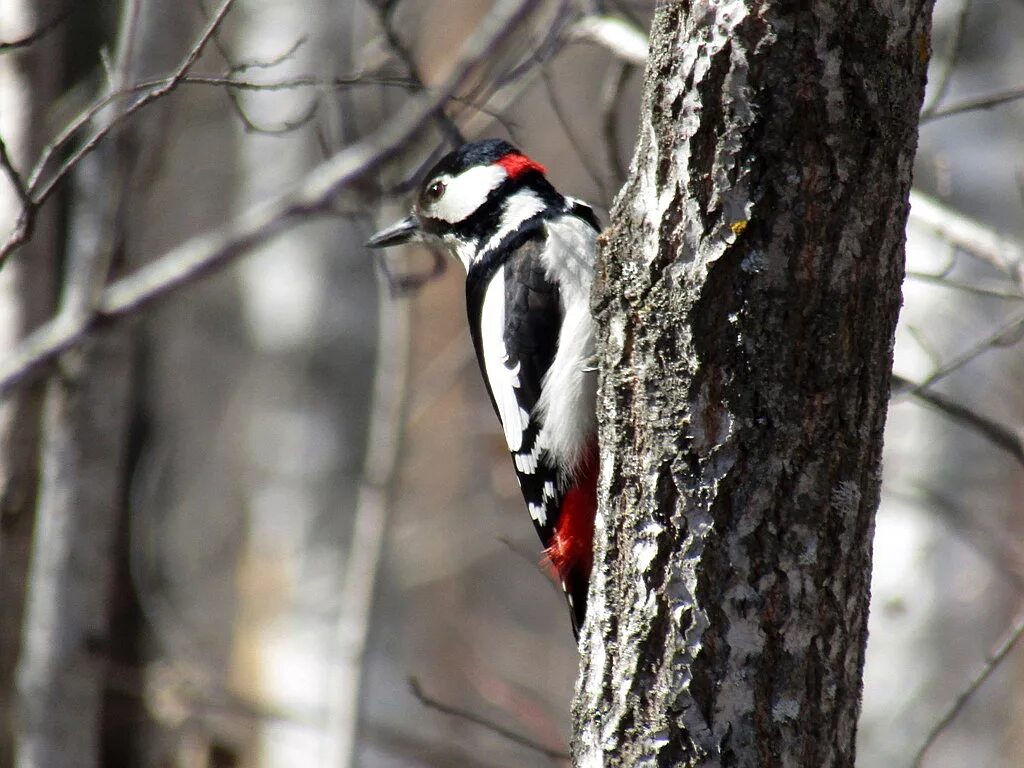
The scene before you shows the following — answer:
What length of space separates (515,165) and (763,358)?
1646 millimetres

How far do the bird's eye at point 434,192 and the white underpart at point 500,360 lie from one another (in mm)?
465

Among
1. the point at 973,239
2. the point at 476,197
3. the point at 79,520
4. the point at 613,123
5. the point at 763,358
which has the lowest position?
the point at 763,358

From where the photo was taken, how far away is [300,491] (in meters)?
5.47

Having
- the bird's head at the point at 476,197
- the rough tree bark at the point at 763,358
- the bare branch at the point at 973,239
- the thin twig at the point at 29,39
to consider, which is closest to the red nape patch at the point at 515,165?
the bird's head at the point at 476,197

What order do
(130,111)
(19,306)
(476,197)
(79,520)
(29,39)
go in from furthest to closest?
1. (19,306)
2. (79,520)
3. (476,197)
4. (29,39)
5. (130,111)

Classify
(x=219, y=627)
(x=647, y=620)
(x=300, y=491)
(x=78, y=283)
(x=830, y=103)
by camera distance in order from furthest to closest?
(x=219, y=627), (x=300, y=491), (x=78, y=283), (x=647, y=620), (x=830, y=103)

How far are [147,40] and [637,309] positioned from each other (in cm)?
229

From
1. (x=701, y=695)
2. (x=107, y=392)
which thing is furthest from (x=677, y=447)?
(x=107, y=392)

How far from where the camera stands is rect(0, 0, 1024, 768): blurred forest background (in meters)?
3.31

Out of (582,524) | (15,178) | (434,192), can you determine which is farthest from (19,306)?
(582,524)

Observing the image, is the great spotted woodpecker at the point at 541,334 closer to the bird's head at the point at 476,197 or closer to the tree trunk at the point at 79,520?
the bird's head at the point at 476,197

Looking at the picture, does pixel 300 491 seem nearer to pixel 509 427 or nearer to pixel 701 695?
pixel 509 427

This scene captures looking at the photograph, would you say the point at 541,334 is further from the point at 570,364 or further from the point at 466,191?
the point at 466,191

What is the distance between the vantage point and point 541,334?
2797 millimetres
